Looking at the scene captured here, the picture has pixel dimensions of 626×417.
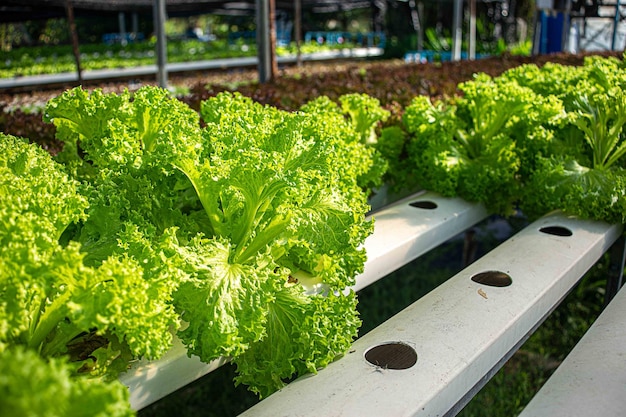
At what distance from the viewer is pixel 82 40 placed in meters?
23.5

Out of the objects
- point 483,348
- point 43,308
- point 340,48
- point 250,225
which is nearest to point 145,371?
point 43,308

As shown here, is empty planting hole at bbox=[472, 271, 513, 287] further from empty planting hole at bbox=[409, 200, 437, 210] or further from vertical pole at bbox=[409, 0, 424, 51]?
vertical pole at bbox=[409, 0, 424, 51]

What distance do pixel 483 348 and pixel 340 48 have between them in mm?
15401

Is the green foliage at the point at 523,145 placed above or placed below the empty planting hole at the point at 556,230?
above

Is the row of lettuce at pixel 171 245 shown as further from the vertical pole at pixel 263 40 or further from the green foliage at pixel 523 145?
the vertical pole at pixel 263 40

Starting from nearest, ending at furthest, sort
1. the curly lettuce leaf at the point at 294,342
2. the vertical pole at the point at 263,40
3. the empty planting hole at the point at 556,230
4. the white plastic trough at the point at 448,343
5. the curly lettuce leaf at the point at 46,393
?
the curly lettuce leaf at the point at 46,393
the white plastic trough at the point at 448,343
the curly lettuce leaf at the point at 294,342
the empty planting hole at the point at 556,230
the vertical pole at the point at 263,40

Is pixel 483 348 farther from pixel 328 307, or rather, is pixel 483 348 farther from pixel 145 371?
pixel 145 371

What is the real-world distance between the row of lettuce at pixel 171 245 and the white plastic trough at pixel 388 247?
9 cm

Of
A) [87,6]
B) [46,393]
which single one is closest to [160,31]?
[46,393]

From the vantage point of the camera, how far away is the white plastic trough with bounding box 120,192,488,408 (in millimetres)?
1865

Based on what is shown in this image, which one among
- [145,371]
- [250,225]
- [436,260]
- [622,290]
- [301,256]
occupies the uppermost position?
[250,225]

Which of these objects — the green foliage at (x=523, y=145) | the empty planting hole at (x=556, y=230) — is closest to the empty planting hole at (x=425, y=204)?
the green foliage at (x=523, y=145)

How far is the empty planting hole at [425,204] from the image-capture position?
3.49 meters

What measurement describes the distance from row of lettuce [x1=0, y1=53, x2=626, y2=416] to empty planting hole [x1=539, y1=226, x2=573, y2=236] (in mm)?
260
